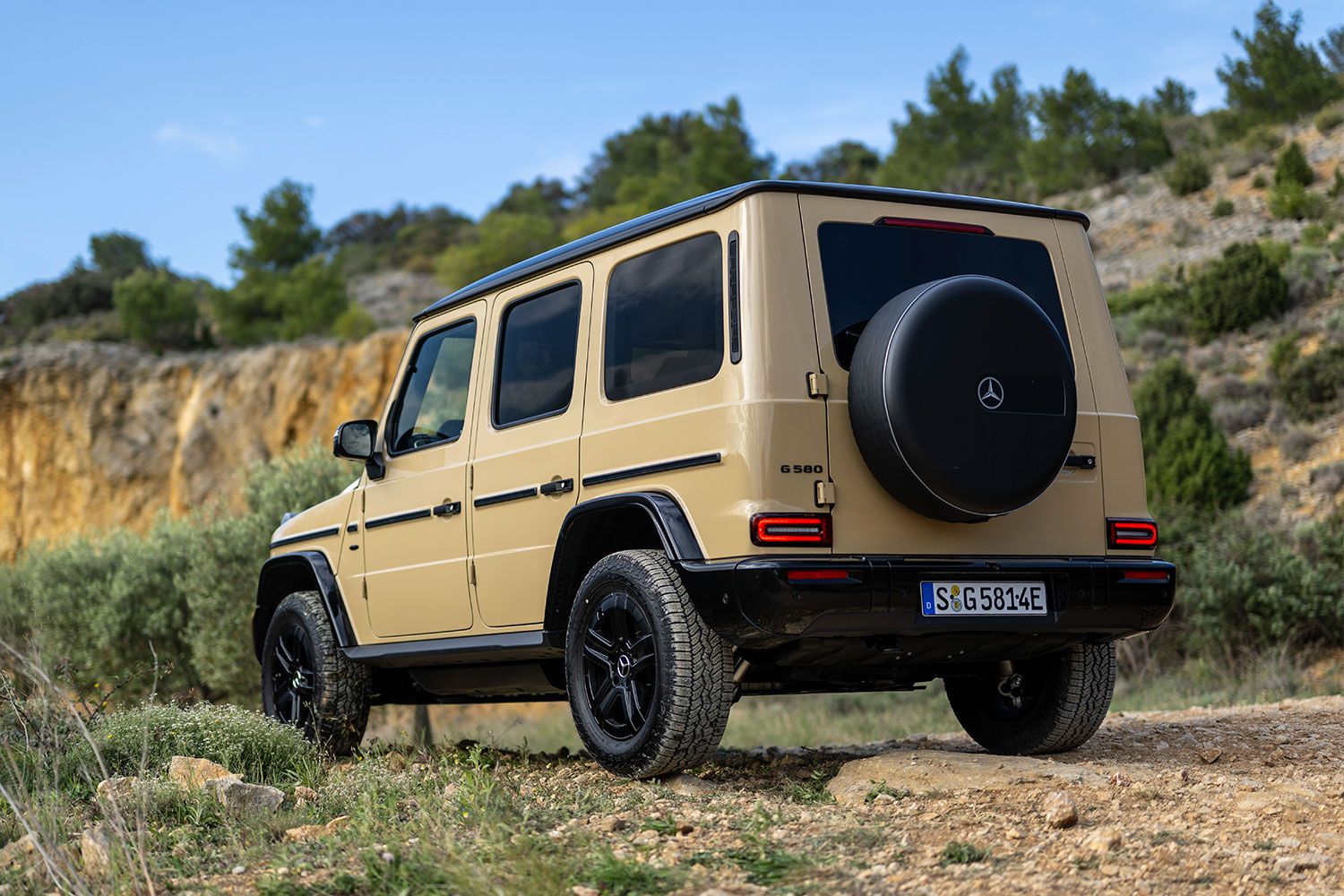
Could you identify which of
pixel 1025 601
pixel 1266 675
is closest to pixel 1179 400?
pixel 1266 675

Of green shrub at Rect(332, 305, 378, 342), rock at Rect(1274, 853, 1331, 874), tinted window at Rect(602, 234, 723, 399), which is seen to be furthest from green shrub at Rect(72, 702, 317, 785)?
green shrub at Rect(332, 305, 378, 342)

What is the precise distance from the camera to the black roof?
434 centimetres

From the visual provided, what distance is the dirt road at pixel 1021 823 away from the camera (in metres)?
3.10

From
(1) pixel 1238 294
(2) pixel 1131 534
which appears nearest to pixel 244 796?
(2) pixel 1131 534

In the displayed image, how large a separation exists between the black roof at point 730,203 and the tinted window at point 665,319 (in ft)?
0.34

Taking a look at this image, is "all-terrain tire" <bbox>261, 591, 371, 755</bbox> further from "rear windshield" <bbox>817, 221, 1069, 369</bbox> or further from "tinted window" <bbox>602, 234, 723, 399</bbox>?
"rear windshield" <bbox>817, 221, 1069, 369</bbox>

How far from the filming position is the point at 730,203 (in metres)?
4.36

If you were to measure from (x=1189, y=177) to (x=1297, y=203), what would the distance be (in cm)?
458

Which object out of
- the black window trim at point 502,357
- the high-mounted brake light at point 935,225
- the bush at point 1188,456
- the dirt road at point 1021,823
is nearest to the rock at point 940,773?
the dirt road at point 1021,823

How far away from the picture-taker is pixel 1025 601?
433 cm

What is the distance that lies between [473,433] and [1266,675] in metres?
7.53

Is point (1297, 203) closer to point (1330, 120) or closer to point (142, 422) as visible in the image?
point (1330, 120)

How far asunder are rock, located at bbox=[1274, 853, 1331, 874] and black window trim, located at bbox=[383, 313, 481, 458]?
3667mm

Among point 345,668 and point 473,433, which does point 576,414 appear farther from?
point 345,668
